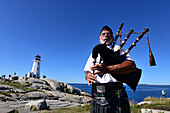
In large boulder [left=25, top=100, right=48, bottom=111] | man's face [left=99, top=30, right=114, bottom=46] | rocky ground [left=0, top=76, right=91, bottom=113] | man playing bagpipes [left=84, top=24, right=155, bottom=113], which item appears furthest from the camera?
rocky ground [left=0, top=76, right=91, bottom=113]

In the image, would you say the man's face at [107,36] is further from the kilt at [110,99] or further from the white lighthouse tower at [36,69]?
the white lighthouse tower at [36,69]

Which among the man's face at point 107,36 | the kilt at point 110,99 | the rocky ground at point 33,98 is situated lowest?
the rocky ground at point 33,98

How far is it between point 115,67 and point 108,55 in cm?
19

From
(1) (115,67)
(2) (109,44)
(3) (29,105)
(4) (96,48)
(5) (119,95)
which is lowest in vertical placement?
(3) (29,105)

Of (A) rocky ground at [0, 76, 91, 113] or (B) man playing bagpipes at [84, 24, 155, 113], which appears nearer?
(B) man playing bagpipes at [84, 24, 155, 113]

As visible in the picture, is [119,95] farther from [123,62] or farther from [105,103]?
[123,62]

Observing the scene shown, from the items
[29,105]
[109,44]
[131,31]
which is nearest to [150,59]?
[131,31]

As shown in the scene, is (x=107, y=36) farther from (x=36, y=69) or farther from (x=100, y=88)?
(x=36, y=69)

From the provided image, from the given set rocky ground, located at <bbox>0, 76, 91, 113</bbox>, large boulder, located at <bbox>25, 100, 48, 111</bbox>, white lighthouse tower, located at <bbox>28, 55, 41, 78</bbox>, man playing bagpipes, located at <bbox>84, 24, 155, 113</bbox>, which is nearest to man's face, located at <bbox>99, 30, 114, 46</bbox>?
man playing bagpipes, located at <bbox>84, 24, 155, 113</bbox>

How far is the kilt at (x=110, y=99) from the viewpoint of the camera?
5.73ft

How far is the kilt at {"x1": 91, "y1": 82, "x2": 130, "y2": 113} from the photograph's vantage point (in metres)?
1.75

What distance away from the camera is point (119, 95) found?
1.81 metres

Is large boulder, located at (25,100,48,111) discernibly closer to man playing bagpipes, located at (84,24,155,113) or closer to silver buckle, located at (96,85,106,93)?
man playing bagpipes, located at (84,24,155,113)

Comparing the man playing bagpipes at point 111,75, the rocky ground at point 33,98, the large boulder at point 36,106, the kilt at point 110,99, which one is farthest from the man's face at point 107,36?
the large boulder at point 36,106
